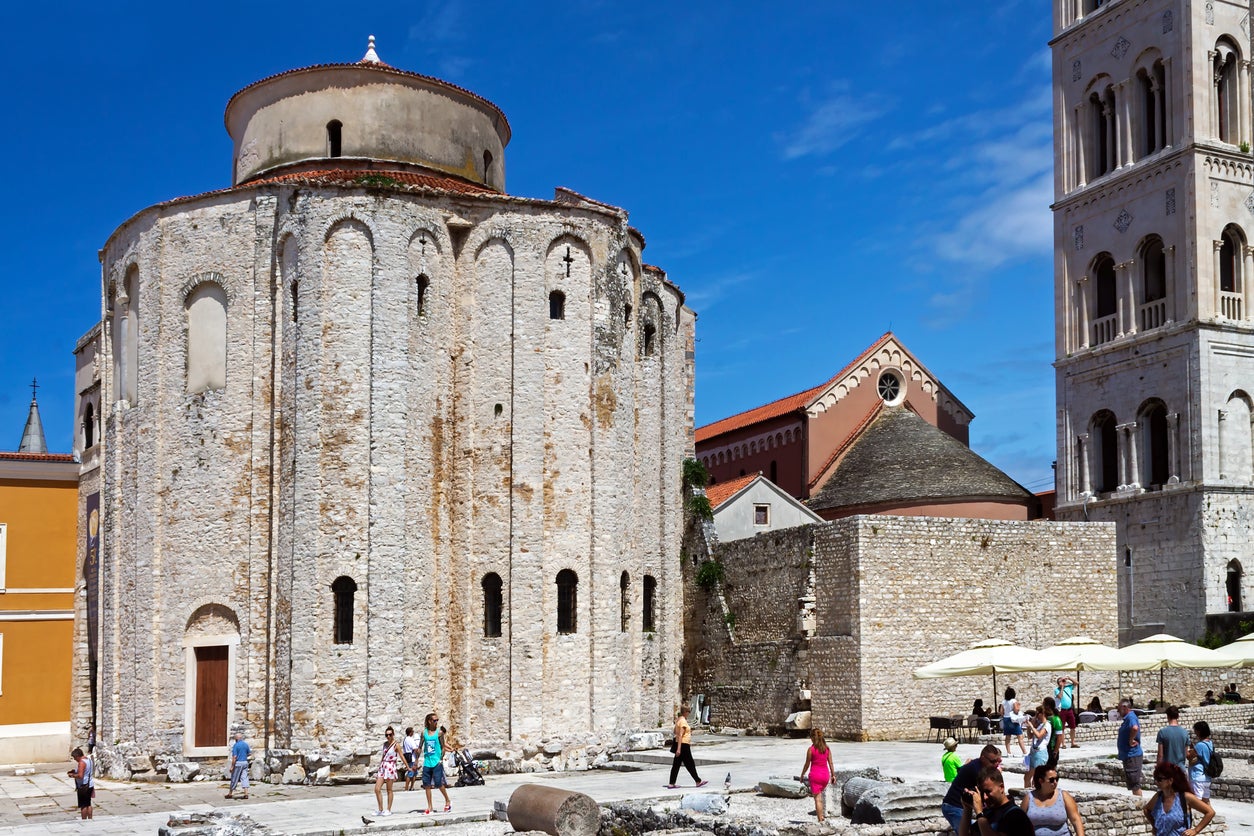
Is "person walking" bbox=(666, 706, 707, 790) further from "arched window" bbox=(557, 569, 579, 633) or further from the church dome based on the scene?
the church dome

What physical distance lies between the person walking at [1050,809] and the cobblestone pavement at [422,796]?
23.1 ft

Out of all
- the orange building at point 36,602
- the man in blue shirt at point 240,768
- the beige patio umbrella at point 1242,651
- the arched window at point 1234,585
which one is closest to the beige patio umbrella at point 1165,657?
the beige patio umbrella at point 1242,651

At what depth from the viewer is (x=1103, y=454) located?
1822 inches

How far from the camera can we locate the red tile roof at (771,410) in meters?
48.4

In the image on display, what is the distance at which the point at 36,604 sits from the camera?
116ft

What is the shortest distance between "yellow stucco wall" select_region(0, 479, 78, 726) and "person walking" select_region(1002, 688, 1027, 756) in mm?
23243

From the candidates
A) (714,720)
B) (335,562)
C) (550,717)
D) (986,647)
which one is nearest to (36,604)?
(335,562)

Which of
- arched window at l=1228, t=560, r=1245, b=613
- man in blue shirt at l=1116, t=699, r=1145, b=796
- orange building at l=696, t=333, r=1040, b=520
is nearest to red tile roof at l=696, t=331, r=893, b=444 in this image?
orange building at l=696, t=333, r=1040, b=520

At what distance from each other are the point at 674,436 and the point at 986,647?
1072cm

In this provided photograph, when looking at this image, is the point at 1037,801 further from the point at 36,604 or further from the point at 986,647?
the point at 36,604

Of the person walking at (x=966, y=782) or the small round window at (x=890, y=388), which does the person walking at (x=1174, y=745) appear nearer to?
the person walking at (x=966, y=782)

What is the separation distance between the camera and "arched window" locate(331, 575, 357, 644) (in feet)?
90.0

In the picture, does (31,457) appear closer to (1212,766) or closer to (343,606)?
(343,606)

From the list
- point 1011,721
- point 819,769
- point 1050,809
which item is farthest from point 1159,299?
point 1050,809
